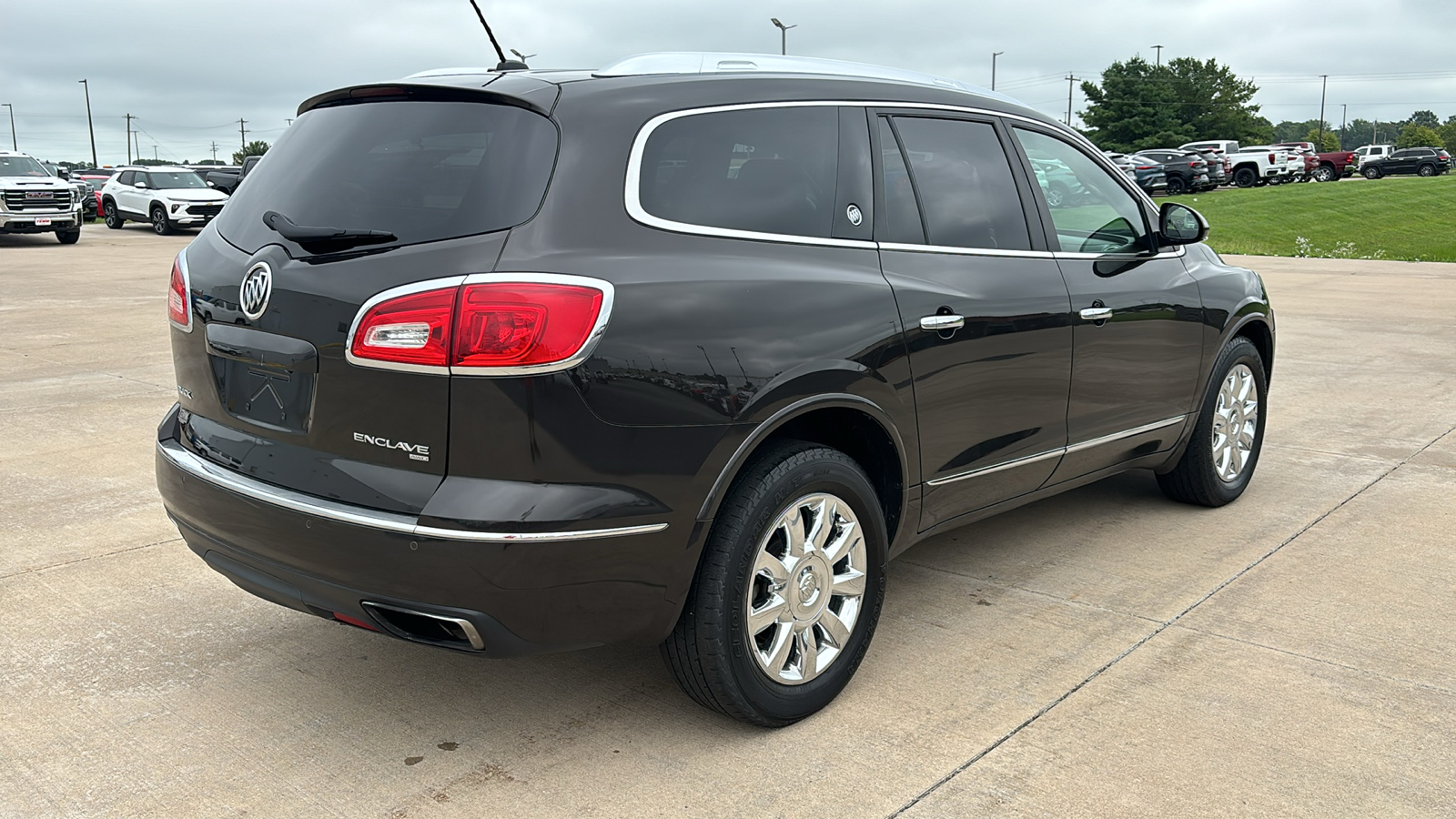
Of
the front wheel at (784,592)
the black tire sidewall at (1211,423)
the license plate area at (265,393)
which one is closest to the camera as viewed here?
the license plate area at (265,393)

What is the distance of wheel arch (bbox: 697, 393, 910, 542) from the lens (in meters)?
2.96

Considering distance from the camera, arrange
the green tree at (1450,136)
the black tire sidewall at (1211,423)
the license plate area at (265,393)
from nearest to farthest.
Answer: the license plate area at (265,393)
the black tire sidewall at (1211,423)
the green tree at (1450,136)

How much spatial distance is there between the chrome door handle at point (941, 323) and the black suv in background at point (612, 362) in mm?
12

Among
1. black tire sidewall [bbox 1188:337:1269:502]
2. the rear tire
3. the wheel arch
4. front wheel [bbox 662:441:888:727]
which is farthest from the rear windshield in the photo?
the rear tire

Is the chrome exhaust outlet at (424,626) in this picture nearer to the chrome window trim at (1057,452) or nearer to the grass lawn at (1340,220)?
the chrome window trim at (1057,452)

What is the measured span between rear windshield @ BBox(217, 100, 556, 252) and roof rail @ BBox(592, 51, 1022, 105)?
405 millimetres

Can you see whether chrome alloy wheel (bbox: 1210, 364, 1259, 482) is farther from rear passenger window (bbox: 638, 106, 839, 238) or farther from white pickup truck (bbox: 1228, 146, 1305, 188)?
white pickup truck (bbox: 1228, 146, 1305, 188)

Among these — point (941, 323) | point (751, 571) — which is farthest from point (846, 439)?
point (751, 571)

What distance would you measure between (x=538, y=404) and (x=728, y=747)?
1.11 metres

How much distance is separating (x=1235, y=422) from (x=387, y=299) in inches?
158

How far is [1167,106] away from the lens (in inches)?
3194

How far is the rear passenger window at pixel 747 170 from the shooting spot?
120 inches

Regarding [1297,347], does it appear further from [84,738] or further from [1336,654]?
[84,738]

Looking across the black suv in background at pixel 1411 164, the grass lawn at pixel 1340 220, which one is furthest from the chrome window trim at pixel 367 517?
the black suv in background at pixel 1411 164
